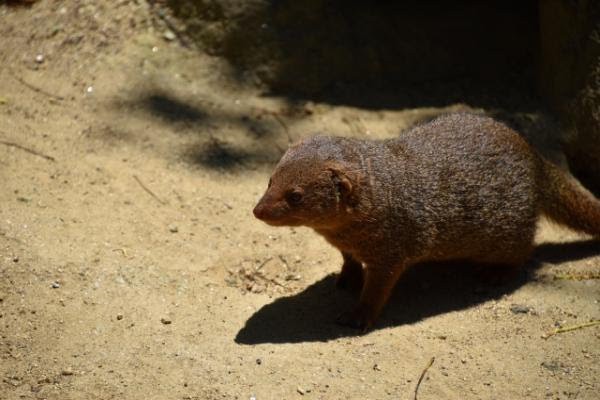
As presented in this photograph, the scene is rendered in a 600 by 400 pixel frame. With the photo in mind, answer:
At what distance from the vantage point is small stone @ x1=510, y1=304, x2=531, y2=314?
12.2 ft

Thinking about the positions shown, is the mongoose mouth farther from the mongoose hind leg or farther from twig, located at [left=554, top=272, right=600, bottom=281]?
twig, located at [left=554, top=272, right=600, bottom=281]

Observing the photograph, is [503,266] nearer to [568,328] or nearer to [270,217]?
[568,328]

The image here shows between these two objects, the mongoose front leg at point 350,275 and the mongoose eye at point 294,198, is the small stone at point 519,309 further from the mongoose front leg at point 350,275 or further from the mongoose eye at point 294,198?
the mongoose eye at point 294,198

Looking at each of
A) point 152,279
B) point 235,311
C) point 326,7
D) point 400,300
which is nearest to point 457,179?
point 400,300

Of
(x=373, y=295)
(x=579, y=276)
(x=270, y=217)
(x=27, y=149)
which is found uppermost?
(x=270, y=217)

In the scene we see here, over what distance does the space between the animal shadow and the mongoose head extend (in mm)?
537

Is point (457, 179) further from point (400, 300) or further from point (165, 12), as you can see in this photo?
point (165, 12)

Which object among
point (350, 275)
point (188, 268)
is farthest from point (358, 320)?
point (188, 268)

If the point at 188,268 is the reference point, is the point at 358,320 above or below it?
above

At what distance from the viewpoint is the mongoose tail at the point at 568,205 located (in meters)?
4.12

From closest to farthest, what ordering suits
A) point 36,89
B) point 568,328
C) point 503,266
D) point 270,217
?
1. point 270,217
2. point 568,328
3. point 503,266
4. point 36,89

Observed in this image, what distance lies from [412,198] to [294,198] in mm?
633

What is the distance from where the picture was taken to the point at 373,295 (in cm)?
361

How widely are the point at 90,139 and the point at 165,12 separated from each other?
120cm
